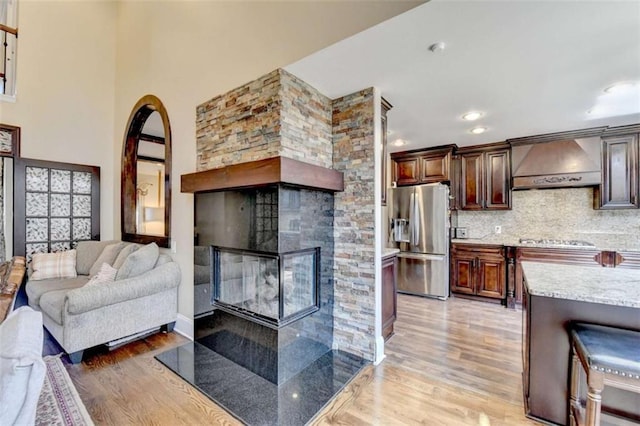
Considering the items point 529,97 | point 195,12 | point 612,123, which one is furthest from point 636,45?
point 195,12

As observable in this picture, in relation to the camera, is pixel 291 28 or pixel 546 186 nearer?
pixel 291 28

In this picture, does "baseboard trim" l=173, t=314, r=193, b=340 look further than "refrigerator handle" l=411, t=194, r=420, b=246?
No

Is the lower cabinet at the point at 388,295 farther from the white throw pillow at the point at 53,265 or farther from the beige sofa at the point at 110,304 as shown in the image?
the white throw pillow at the point at 53,265

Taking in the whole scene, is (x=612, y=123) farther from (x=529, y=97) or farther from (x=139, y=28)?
(x=139, y=28)

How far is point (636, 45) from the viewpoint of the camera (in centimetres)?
196

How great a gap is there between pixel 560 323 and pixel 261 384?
2.05 metres

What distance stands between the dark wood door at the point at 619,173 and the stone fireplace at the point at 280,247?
3433 mm

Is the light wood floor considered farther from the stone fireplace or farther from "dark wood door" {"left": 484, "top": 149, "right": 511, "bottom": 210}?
"dark wood door" {"left": 484, "top": 149, "right": 511, "bottom": 210}

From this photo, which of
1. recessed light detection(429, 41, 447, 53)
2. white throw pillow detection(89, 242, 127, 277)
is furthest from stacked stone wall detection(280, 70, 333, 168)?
white throw pillow detection(89, 242, 127, 277)

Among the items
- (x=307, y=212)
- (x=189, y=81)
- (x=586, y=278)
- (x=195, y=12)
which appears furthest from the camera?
(x=189, y=81)

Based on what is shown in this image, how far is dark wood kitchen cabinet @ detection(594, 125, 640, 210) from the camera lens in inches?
141

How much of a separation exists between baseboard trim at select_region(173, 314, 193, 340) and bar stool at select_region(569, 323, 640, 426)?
124 inches

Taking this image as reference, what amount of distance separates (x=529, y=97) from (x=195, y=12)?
135 inches

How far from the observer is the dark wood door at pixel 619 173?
359cm
